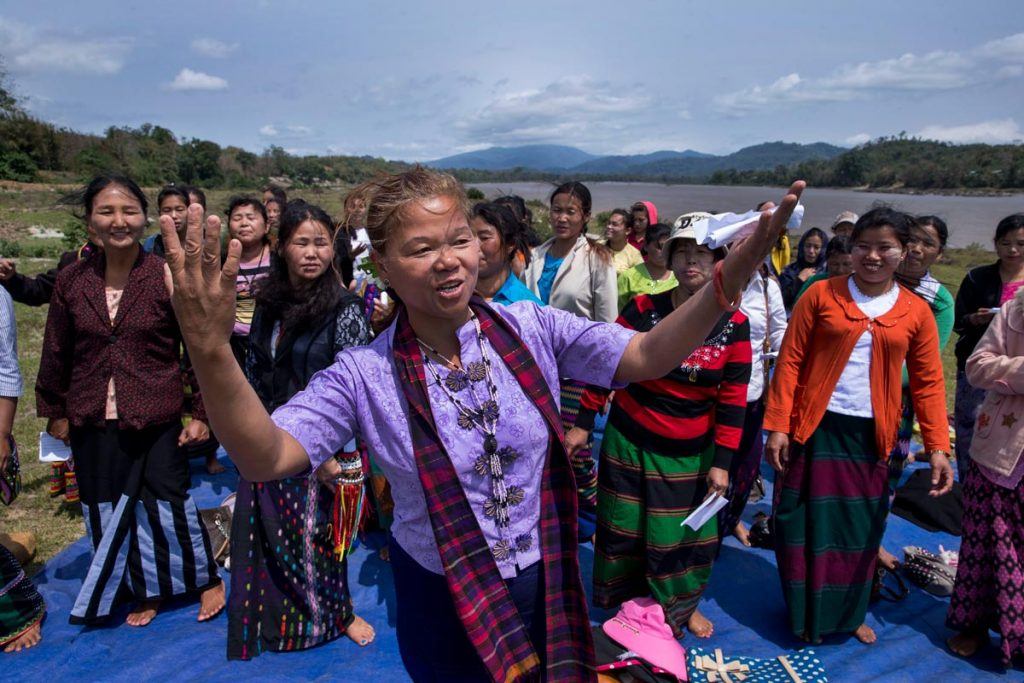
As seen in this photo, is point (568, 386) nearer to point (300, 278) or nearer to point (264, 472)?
point (300, 278)

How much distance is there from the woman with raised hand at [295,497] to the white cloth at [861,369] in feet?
6.92

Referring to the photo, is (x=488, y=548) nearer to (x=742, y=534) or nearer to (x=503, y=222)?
(x=503, y=222)

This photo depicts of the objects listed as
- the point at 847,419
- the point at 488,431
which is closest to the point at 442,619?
the point at 488,431

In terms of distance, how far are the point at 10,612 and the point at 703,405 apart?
10.4 feet

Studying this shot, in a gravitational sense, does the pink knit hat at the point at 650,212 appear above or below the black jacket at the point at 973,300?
above

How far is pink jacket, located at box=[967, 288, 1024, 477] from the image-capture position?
249 centimetres

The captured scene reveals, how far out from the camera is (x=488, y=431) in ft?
4.62

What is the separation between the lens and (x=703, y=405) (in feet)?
9.09

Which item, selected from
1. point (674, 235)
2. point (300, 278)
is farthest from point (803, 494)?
point (300, 278)

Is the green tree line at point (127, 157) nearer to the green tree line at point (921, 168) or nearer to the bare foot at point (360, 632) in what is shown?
the bare foot at point (360, 632)

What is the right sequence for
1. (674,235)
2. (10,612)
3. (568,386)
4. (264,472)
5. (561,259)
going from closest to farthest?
(264,472) → (674,235) → (10,612) → (568,386) → (561,259)

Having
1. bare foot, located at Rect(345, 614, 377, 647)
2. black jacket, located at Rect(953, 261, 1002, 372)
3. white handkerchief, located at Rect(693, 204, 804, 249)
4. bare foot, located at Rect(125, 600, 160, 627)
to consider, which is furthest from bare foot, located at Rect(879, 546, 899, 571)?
bare foot, located at Rect(125, 600, 160, 627)

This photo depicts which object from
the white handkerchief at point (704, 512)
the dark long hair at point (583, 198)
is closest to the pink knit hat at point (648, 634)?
the white handkerchief at point (704, 512)

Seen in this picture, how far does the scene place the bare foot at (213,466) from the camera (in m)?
4.54
